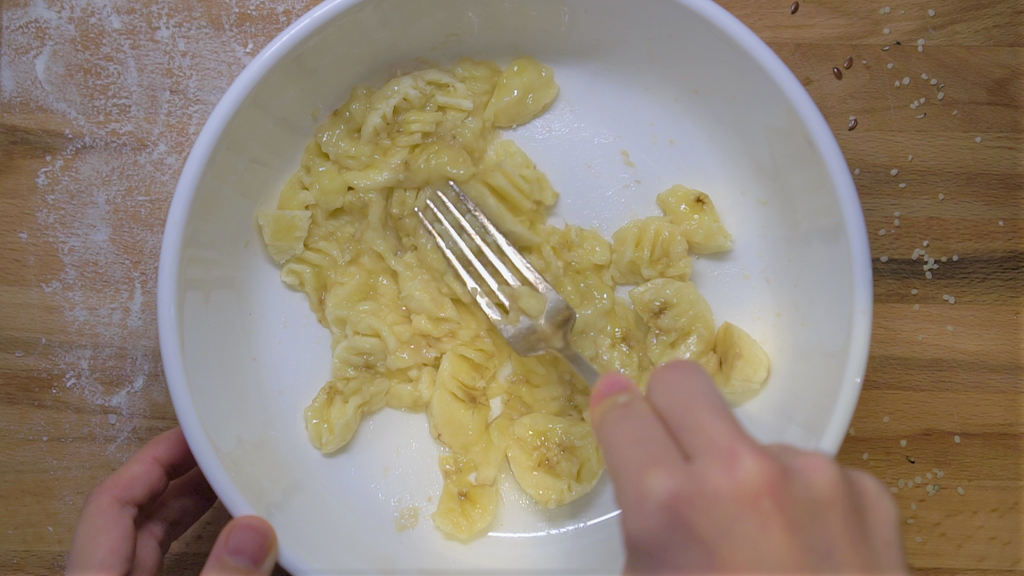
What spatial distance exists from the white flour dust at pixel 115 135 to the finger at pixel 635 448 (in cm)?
108

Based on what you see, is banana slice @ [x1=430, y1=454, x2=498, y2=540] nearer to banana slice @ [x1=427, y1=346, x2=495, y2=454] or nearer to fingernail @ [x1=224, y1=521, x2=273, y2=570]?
banana slice @ [x1=427, y1=346, x2=495, y2=454]

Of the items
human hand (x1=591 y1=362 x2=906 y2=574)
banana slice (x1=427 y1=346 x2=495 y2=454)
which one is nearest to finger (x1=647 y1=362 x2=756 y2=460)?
human hand (x1=591 y1=362 x2=906 y2=574)

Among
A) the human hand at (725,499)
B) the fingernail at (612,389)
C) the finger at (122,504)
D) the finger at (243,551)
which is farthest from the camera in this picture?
the finger at (122,504)

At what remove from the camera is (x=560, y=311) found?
1249 mm

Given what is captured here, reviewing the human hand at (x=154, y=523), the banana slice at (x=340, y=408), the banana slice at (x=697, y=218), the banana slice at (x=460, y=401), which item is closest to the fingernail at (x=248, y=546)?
the human hand at (x=154, y=523)

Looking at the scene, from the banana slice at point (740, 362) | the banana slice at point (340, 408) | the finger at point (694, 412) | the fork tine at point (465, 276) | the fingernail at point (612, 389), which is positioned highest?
the finger at point (694, 412)

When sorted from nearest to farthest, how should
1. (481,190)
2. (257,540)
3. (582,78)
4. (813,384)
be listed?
1. (257,540)
2. (813,384)
3. (481,190)
4. (582,78)

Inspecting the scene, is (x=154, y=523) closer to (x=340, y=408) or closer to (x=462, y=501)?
(x=340, y=408)

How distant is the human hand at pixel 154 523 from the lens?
40.0 inches

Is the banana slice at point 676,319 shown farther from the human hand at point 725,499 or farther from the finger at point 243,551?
the finger at point 243,551

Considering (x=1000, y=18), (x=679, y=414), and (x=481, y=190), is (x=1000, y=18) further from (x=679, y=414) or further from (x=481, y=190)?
(x=679, y=414)

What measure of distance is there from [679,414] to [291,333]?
0.94m

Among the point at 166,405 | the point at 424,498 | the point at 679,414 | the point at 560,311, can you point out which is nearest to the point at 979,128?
the point at 560,311

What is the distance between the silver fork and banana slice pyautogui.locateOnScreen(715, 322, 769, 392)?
1.04ft
